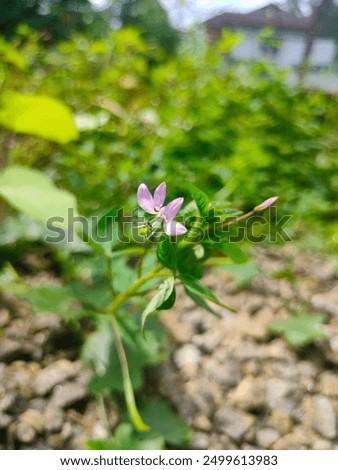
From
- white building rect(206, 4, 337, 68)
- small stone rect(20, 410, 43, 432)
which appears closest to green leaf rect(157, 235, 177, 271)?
small stone rect(20, 410, 43, 432)

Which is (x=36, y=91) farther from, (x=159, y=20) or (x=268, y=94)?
(x=159, y=20)

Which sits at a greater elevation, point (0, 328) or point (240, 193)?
point (240, 193)

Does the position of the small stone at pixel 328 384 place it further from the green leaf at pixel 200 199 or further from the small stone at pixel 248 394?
the green leaf at pixel 200 199

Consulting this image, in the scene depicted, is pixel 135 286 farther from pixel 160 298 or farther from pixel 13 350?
pixel 13 350

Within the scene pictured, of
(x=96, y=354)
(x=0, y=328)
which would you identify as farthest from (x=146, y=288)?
(x=0, y=328)

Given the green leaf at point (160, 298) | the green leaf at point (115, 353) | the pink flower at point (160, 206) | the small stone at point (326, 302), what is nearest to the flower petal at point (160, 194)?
the pink flower at point (160, 206)
